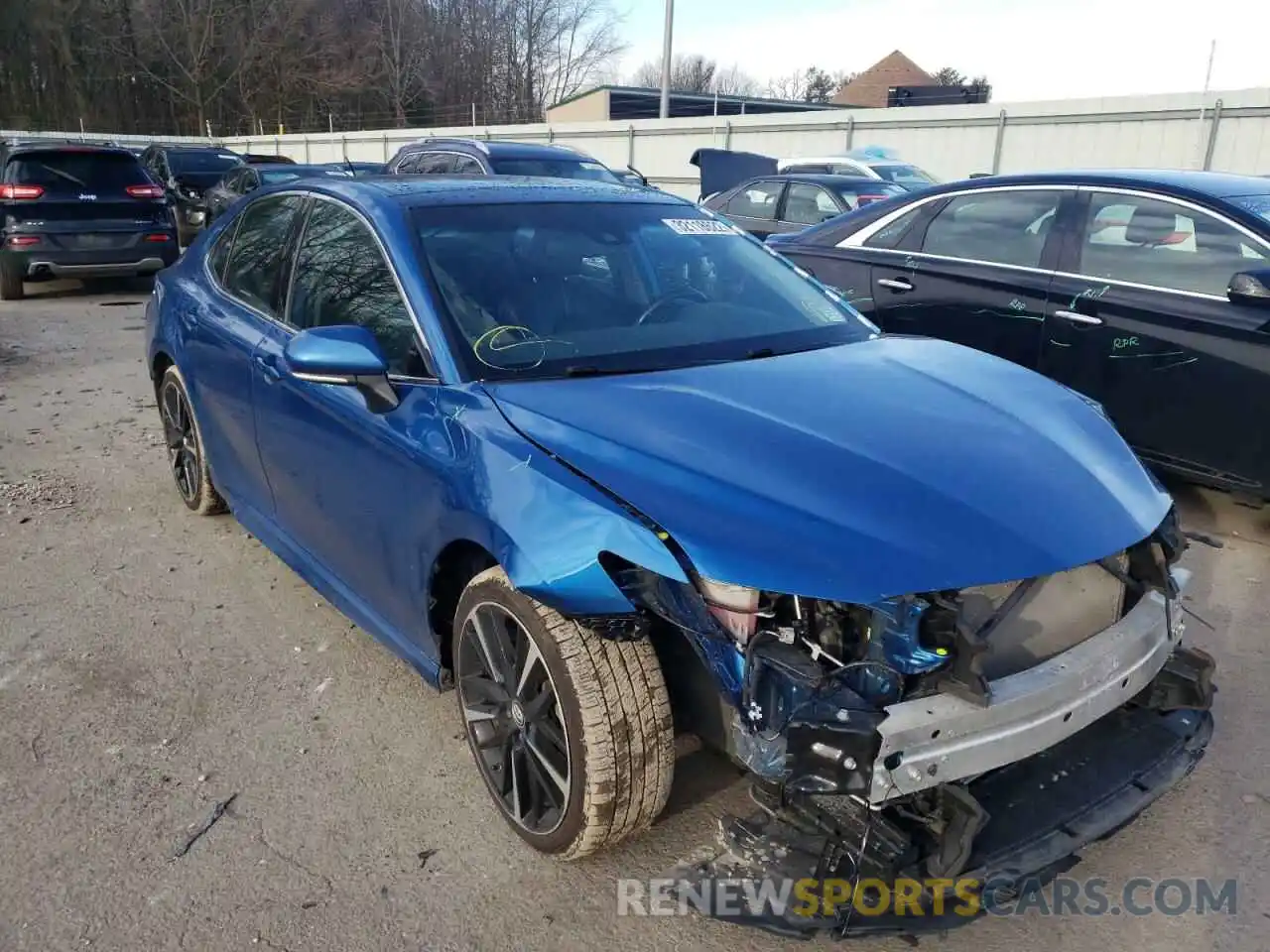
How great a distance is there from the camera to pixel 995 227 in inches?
214

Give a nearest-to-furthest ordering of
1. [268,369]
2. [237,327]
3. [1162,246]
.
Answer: [268,369], [237,327], [1162,246]

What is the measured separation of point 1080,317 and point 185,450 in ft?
15.2

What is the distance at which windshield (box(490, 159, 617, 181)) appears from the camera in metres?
10.3

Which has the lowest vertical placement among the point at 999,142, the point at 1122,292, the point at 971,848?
the point at 971,848

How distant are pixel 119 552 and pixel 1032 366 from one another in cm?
469

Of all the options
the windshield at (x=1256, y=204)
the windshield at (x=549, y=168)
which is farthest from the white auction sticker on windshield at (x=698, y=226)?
the windshield at (x=549, y=168)

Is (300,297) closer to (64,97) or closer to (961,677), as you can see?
(961,677)

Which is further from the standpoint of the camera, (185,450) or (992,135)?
(992,135)

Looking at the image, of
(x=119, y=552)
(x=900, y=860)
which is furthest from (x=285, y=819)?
(x=119, y=552)

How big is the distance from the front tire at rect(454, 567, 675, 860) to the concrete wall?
16466 mm

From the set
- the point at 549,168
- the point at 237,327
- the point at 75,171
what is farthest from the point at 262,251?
the point at 75,171

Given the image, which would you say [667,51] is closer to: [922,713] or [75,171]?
[75,171]

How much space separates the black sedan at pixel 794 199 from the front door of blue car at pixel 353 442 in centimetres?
789

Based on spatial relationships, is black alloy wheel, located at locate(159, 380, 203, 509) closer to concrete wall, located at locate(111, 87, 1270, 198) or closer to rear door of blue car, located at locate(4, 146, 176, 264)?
rear door of blue car, located at locate(4, 146, 176, 264)
